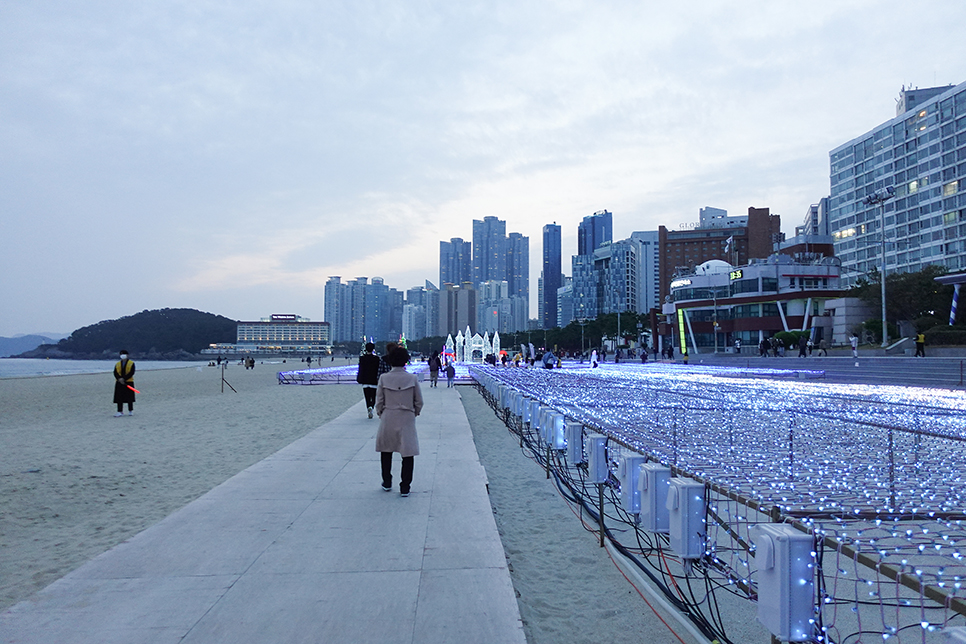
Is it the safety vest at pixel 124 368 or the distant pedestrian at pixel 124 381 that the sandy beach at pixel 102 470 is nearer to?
the distant pedestrian at pixel 124 381

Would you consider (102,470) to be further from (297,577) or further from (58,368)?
(58,368)

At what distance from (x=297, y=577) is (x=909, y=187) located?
106704mm

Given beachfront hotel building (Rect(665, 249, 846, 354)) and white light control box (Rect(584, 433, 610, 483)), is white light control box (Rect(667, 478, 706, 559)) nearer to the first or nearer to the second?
white light control box (Rect(584, 433, 610, 483))

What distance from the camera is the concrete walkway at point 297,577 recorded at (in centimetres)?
362

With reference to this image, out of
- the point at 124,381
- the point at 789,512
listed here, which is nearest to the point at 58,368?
the point at 124,381

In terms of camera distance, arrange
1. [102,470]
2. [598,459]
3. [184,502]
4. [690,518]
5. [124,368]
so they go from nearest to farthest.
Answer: [690,518], [598,459], [184,502], [102,470], [124,368]

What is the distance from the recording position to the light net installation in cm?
277

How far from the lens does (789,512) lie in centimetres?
400

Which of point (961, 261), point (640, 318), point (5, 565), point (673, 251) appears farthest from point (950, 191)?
point (5, 565)

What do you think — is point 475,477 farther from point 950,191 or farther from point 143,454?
point 950,191

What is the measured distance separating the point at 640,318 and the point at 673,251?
5886cm

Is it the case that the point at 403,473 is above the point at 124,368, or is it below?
below

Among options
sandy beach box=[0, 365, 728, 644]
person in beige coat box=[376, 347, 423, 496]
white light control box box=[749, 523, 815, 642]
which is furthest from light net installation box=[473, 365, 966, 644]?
person in beige coat box=[376, 347, 423, 496]

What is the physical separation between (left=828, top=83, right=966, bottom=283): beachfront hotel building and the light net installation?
7559 cm
